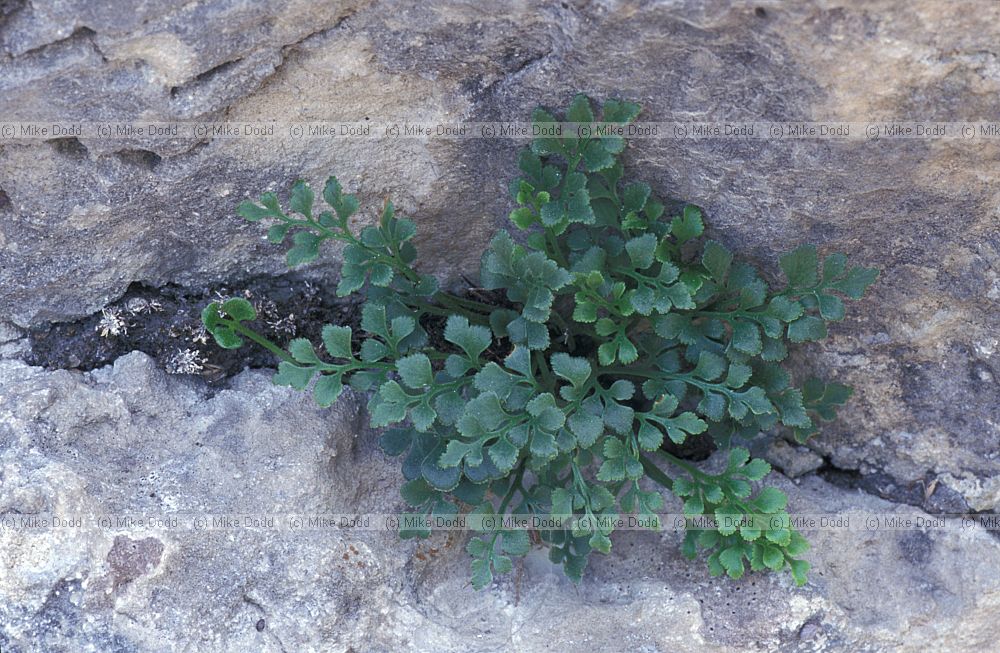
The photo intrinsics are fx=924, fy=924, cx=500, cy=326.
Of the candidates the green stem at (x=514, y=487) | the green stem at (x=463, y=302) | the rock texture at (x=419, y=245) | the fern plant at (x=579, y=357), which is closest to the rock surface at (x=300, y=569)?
the rock texture at (x=419, y=245)

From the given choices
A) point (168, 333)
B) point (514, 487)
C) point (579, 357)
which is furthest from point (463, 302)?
point (168, 333)

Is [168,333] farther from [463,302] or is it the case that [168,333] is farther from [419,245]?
[463,302]

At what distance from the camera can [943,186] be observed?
2889 mm

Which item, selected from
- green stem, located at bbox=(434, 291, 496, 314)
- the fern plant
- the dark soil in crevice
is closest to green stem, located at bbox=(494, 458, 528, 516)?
the fern plant

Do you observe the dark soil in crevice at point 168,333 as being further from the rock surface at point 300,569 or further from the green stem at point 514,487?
the green stem at point 514,487

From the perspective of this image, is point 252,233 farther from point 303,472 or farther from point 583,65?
point 583,65

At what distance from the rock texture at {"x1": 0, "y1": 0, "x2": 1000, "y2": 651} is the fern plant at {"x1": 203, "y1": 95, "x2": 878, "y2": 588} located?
17cm

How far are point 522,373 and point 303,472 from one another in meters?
0.83

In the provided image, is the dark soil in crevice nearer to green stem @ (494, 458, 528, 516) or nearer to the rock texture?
the rock texture

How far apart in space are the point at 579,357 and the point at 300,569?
1166 millimetres

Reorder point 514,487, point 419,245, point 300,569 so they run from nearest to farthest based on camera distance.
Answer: point 300,569
point 514,487
point 419,245

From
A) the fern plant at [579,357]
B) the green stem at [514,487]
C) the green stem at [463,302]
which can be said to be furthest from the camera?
the green stem at [463,302]

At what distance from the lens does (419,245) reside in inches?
138

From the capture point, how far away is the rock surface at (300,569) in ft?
9.60
